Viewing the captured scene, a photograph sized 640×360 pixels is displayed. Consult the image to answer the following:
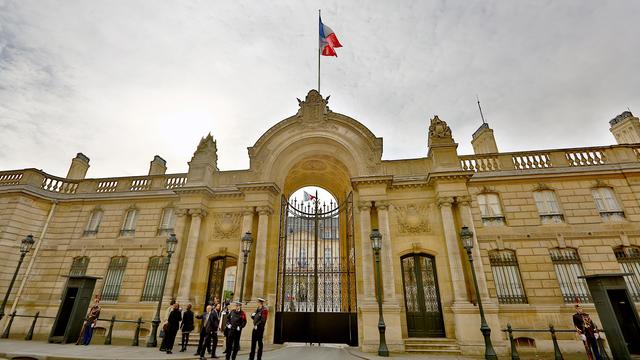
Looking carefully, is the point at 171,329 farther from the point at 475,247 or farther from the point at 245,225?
the point at 475,247

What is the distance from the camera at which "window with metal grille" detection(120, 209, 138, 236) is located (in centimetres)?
1873

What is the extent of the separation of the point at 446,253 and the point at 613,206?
9.65m

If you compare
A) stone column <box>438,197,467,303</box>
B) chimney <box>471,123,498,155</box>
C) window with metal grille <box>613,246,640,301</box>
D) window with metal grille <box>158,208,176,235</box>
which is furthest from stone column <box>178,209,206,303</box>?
window with metal grille <box>613,246,640,301</box>

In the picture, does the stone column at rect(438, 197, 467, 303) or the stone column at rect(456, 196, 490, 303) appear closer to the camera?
the stone column at rect(456, 196, 490, 303)

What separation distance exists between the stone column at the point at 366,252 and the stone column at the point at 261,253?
5.33 meters

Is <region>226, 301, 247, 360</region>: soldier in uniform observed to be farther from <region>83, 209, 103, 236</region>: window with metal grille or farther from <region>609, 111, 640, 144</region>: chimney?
<region>609, 111, 640, 144</region>: chimney

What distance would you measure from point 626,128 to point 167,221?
3100 centimetres

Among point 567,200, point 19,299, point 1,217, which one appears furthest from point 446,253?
point 1,217

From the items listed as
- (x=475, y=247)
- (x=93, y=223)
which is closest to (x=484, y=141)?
(x=475, y=247)

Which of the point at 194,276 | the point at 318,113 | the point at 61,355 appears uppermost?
the point at 318,113

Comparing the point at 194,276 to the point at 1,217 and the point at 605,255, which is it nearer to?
the point at 1,217

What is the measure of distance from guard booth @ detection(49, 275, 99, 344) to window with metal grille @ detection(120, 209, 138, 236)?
4263mm

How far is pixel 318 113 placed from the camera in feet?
61.0

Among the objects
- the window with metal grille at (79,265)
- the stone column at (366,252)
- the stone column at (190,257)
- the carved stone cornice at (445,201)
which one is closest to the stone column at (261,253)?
the stone column at (190,257)
